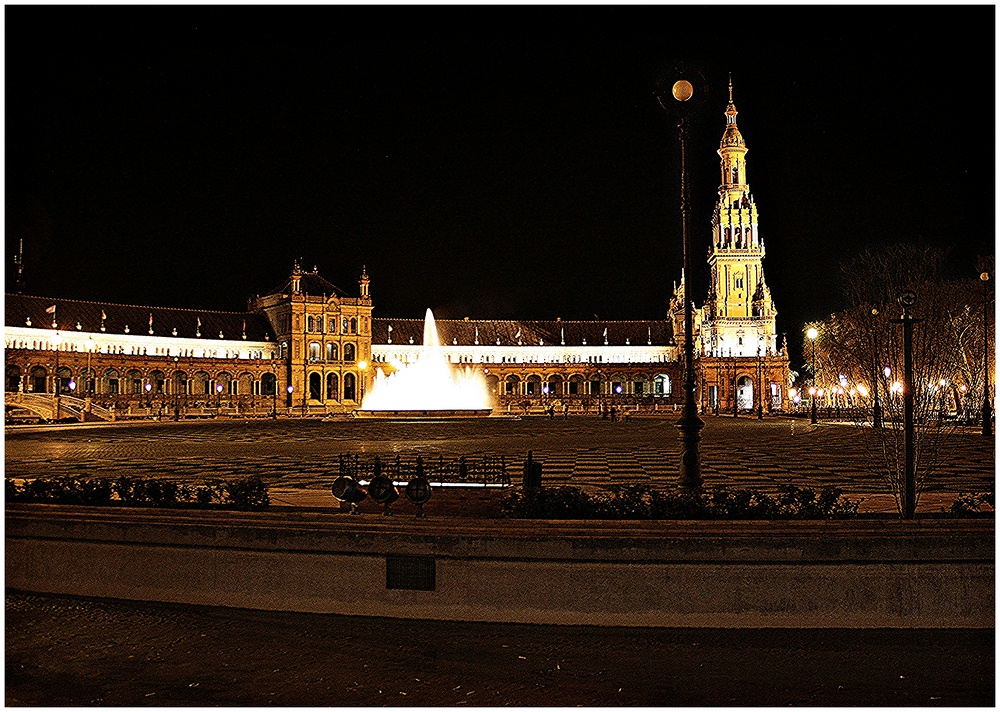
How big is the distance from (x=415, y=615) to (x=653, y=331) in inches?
6759

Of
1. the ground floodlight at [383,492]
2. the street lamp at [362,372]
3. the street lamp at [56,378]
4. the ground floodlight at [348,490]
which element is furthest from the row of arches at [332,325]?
the ground floodlight at [383,492]

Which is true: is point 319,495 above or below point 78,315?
below

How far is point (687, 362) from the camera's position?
16.2m

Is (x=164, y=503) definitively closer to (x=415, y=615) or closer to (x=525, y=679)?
(x=415, y=615)

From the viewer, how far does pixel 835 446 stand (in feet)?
125

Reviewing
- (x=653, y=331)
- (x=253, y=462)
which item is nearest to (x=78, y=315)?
(x=653, y=331)

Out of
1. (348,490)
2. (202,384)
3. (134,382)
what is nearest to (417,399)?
(134,382)

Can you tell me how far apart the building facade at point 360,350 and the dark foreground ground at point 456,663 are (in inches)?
3095

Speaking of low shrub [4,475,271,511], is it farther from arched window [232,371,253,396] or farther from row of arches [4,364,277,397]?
arched window [232,371,253,396]

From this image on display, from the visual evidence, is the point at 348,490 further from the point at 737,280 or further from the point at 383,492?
the point at 737,280

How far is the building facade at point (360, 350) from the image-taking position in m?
119

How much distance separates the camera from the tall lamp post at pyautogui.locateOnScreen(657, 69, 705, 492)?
1574 cm

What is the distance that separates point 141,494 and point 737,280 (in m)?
168

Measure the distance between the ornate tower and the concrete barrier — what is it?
164187 millimetres
